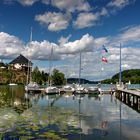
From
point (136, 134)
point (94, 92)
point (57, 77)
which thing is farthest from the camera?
point (57, 77)

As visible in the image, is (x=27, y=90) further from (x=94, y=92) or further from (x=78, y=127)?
(x=78, y=127)

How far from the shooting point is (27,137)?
73.4 feet

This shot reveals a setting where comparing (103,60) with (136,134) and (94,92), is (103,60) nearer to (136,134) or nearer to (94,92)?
(94,92)

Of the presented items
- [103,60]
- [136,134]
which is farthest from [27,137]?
[103,60]

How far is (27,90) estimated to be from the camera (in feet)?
314

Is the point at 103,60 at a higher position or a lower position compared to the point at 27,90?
higher

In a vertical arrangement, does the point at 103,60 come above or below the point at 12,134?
above

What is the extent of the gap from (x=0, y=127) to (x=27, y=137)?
5205 mm

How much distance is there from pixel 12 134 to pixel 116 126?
11.4 m

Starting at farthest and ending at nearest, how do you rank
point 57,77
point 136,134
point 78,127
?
1. point 57,77
2. point 78,127
3. point 136,134

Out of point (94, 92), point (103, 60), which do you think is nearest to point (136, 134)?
point (103, 60)

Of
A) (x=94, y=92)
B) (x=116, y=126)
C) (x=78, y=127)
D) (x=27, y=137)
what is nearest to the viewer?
(x=27, y=137)

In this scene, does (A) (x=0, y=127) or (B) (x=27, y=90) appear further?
(B) (x=27, y=90)

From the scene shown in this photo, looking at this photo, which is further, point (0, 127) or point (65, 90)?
point (65, 90)
